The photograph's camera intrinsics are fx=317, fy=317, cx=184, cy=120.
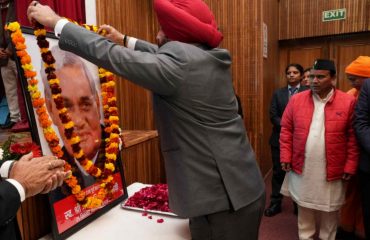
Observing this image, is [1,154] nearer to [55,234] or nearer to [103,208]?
[55,234]

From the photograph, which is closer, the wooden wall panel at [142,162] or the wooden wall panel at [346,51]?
the wooden wall panel at [142,162]

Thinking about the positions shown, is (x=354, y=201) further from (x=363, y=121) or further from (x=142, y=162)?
(x=142, y=162)

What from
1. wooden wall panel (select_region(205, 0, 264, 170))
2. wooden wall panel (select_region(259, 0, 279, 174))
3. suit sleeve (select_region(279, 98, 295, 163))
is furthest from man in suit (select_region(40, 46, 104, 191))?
wooden wall panel (select_region(259, 0, 279, 174))

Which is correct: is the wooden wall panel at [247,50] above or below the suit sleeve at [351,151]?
above

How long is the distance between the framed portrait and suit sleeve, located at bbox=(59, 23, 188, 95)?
31 centimetres

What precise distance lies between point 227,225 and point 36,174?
72cm

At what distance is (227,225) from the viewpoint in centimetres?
123

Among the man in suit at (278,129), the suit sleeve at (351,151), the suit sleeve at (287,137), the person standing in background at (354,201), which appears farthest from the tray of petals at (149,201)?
the man in suit at (278,129)

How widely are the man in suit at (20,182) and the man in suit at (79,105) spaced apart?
302mm

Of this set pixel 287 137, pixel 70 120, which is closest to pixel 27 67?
pixel 70 120

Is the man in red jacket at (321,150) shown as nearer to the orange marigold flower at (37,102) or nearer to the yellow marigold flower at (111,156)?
the yellow marigold flower at (111,156)

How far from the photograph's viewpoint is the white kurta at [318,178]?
238 centimetres

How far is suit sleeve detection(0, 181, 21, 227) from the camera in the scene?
92 cm

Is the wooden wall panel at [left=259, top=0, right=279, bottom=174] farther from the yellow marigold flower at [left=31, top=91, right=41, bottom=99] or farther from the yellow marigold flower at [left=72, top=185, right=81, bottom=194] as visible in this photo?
the yellow marigold flower at [left=31, top=91, right=41, bottom=99]
